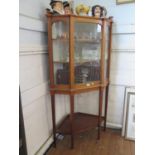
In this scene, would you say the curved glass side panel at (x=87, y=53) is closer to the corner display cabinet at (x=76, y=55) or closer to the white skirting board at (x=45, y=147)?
the corner display cabinet at (x=76, y=55)

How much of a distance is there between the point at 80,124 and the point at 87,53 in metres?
0.88

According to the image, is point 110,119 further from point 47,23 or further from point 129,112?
point 47,23

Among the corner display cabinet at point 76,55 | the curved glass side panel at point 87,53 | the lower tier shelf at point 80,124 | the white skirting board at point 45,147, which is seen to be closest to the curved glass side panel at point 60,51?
the corner display cabinet at point 76,55

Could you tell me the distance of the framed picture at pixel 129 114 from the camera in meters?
1.98

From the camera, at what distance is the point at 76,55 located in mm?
1749

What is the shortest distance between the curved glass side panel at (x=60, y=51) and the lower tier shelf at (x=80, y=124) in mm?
579

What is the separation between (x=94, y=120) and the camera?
2104 millimetres

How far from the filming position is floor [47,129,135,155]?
1.80 meters

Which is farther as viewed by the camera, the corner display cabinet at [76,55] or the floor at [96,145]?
the floor at [96,145]

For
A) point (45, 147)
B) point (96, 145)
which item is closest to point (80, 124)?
point (96, 145)

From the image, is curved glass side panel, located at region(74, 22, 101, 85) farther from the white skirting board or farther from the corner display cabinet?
the white skirting board
